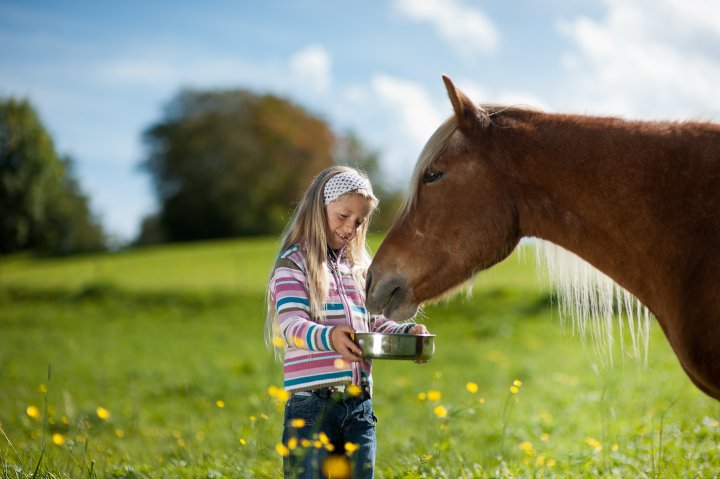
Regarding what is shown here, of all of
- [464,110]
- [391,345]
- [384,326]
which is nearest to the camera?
[391,345]

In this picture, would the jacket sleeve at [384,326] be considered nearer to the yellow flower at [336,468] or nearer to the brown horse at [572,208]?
the brown horse at [572,208]

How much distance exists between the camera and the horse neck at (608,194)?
2857 mm

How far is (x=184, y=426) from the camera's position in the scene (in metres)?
9.03

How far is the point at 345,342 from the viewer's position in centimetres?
294

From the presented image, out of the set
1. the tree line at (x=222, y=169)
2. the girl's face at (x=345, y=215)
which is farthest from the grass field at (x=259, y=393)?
the tree line at (x=222, y=169)

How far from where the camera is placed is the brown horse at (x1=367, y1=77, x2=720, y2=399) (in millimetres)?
2795

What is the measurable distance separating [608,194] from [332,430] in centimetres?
171

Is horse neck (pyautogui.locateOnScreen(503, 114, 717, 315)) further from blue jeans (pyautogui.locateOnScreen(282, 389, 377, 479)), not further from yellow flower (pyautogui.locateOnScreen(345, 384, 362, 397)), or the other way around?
blue jeans (pyautogui.locateOnScreen(282, 389, 377, 479))

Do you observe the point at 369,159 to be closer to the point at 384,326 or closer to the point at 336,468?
the point at 384,326

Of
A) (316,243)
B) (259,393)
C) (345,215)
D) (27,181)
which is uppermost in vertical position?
(27,181)

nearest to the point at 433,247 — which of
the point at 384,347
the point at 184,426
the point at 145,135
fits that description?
the point at 384,347

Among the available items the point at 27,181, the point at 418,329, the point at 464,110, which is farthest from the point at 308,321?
the point at 27,181

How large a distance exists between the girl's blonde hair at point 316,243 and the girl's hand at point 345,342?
0.36 metres

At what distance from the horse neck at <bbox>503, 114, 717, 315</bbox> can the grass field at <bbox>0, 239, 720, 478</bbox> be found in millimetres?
588
